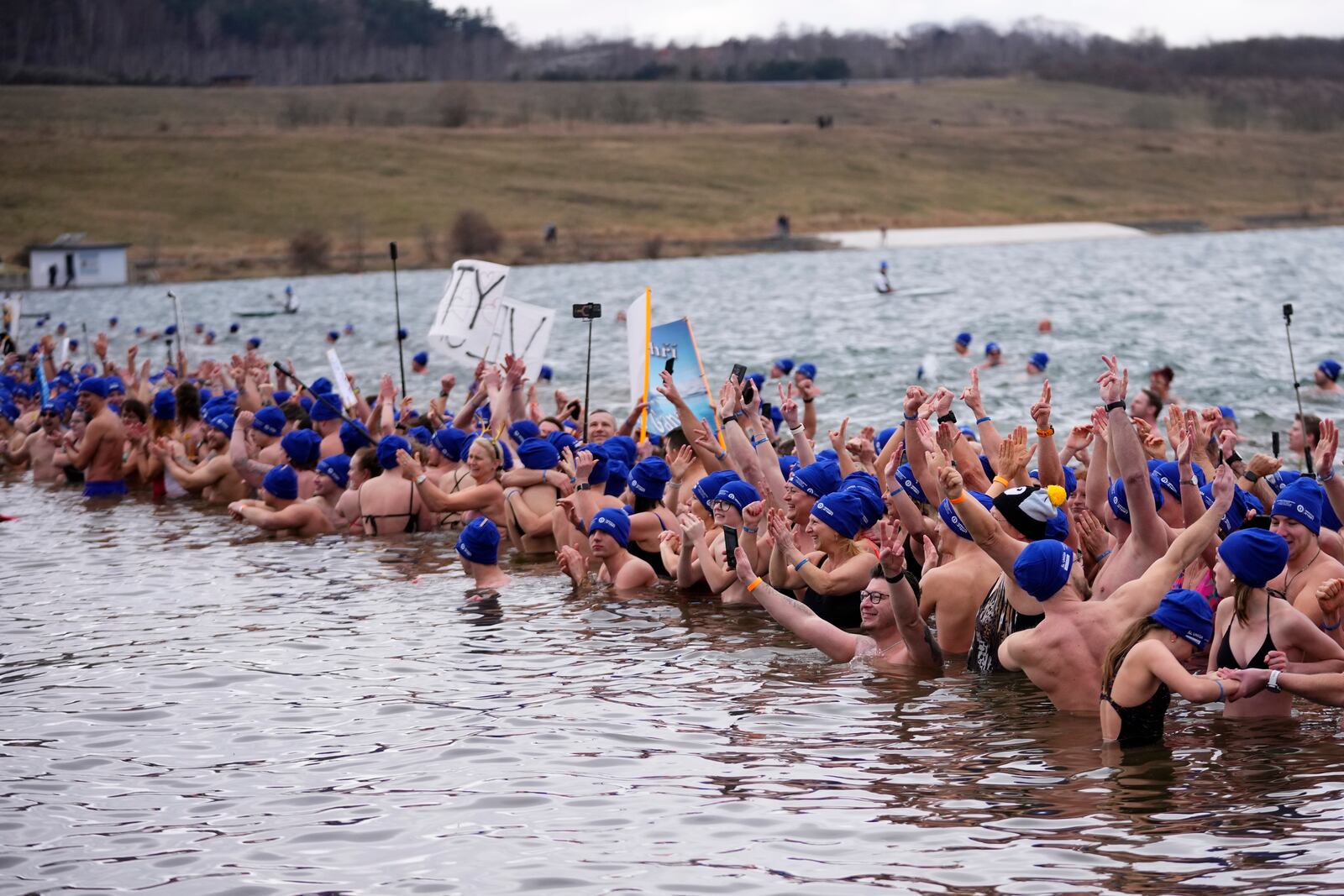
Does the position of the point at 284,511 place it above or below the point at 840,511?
below

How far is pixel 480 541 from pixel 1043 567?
5.54m

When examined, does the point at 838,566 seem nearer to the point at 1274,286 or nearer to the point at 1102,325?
the point at 1102,325

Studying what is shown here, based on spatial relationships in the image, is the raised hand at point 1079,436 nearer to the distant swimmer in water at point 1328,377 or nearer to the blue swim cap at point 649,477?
the blue swim cap at point 649,477

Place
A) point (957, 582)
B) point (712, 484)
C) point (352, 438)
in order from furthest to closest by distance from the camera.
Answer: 1. point (352, 438)
2. point (712, 484)
3. point (957, 582)

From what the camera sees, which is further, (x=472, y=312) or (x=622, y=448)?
(x=472, y=312)

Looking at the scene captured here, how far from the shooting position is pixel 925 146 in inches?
5832

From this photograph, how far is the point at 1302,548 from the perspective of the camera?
8.31 metres

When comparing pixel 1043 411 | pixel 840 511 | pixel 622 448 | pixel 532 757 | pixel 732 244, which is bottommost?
pixel 532 757

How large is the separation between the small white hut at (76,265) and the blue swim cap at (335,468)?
2987 inches

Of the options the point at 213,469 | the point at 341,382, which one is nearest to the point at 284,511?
the point at 213,469

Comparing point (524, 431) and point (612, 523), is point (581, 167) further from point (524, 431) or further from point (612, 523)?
point (612, 523)

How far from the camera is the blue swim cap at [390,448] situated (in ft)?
47.3

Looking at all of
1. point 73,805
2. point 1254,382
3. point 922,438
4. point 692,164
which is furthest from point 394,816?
point 692,164

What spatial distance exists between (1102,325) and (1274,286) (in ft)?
53.9
